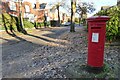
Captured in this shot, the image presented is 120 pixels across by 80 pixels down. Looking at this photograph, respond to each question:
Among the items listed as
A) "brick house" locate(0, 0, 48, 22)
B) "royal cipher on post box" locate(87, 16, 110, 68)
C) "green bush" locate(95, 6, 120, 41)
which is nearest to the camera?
A: "royal cipher on post box" locate(87, 16, 110, 68)

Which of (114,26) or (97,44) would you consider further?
(114,26)

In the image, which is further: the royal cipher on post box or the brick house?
the brick house

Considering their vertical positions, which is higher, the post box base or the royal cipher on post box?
the royal cipher on post box


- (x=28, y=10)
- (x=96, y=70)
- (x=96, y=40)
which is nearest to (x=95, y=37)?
Answer: (x=96, y=40)

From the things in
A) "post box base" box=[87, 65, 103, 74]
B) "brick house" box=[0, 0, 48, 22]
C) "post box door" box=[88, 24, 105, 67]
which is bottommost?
"post box base" box=[87, 65, 103, 74]

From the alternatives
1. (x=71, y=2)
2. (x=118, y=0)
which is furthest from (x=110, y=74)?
(x=71, y=2)

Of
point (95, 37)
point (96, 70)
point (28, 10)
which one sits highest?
point (28, 10)

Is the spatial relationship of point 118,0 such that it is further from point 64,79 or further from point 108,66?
point 64,79

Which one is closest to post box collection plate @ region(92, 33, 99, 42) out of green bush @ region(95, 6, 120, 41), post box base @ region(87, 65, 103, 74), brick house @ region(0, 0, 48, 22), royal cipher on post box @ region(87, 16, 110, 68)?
royal cipher on post box @ region(87, 16, 110, 68)

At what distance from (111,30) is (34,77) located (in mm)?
3916

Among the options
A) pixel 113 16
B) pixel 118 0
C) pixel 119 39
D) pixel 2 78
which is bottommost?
pixel 2 78

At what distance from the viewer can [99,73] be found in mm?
4562

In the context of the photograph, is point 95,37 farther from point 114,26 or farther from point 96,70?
point 114,26

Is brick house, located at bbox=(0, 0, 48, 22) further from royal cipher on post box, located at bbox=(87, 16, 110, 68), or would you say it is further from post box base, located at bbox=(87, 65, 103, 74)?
post box base, located at bbox=(87, 65, 103, 74)
